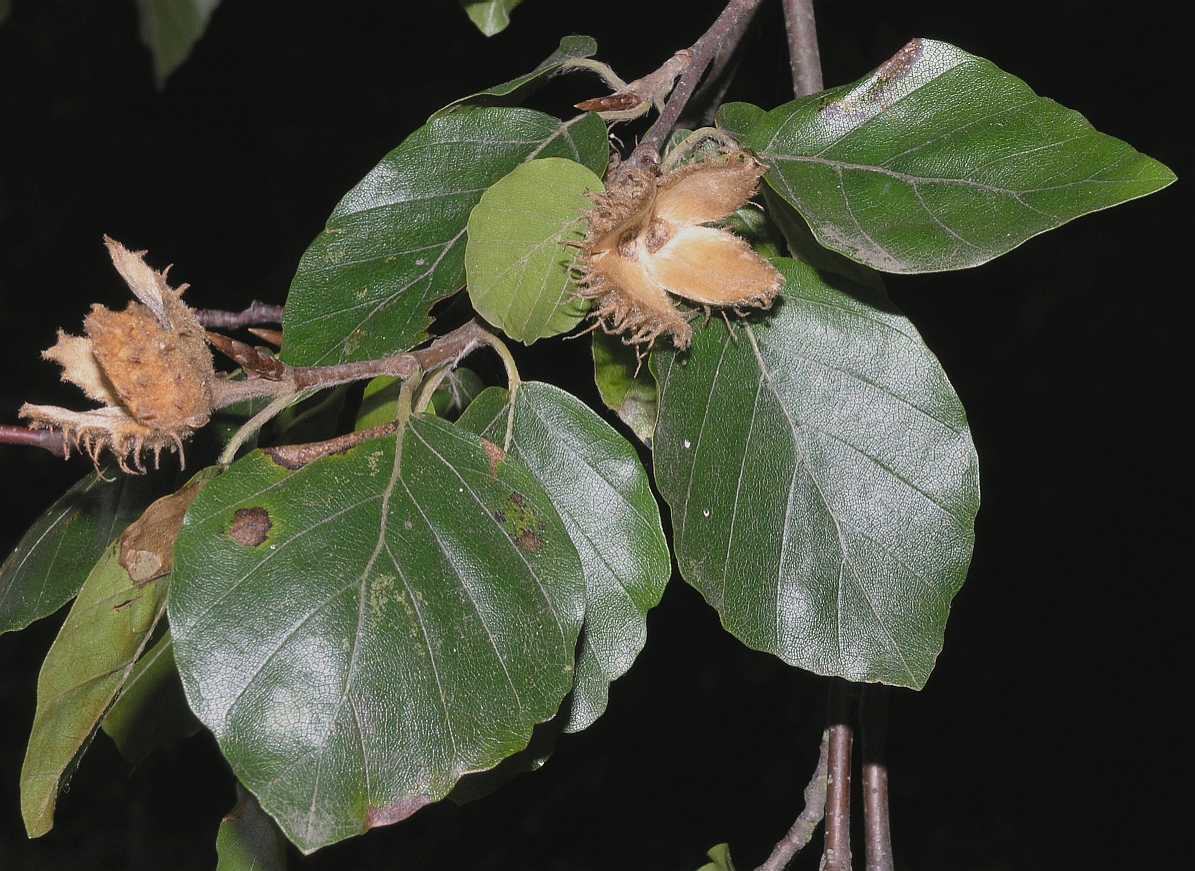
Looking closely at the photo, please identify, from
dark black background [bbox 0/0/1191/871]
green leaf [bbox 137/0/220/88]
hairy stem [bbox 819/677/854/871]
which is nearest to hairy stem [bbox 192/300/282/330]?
green leaf [bbox 137/0/220/88]

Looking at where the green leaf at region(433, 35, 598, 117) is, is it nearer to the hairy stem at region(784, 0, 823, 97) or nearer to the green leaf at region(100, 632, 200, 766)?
the hairy stem at region(784, 0, 823, 97)

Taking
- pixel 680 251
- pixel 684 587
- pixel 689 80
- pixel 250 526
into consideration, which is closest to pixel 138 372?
pixel 250 526

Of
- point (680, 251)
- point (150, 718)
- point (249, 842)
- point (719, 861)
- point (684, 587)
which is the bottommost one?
point (684, 587)

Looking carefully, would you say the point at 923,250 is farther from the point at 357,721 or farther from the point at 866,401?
the point at 357,721

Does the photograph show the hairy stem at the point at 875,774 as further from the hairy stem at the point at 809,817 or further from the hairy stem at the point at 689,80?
the hairy stem at the point at 689,80

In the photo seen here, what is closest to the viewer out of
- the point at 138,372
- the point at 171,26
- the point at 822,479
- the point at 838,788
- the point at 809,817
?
the point at 171,26

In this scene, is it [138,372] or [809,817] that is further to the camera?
[809,817]

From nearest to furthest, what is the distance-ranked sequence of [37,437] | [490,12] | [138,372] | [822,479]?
[138,372] → [37,437] → [822,479] → [490,12]

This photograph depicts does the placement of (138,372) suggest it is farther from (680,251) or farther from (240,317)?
(240,317)
